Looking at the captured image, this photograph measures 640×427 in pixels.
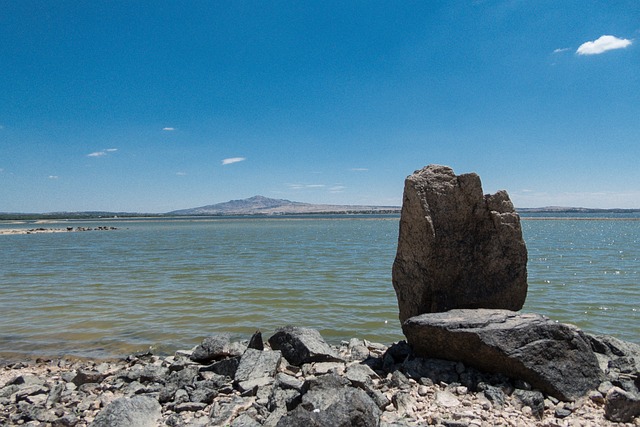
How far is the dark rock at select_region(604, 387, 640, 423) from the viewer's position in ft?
18.7

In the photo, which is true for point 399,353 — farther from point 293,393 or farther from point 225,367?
point 225,367

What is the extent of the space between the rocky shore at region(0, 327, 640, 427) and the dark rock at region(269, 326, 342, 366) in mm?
21

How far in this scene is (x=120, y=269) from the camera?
78.0 ft

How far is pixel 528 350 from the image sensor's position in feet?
21.8

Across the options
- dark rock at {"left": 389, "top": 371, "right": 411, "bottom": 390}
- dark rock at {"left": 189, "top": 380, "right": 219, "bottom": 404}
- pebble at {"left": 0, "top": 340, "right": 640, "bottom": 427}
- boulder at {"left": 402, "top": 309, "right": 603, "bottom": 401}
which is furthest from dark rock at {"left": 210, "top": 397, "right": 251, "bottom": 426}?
boulder at {"left": 402, "top": 309, "right": 603, "bottom": 401}

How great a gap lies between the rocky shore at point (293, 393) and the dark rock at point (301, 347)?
0.02 meters

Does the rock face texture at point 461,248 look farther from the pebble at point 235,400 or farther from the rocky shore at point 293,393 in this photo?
the pebble at point 235,400

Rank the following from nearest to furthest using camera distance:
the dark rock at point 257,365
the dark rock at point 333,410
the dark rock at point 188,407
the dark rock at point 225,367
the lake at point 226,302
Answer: the dark rock at point 333,410 → the dark rock at point 188,407 → the dark rock at point 257,365 → the dark rock at point 225,367 → the lake at point 226,302

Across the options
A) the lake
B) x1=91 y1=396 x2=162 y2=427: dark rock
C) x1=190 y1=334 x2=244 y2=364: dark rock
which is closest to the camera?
x1=91 y1=396 x2=162 y2=427: dark rock

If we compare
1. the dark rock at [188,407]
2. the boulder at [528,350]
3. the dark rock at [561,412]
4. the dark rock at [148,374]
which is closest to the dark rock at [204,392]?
the dark rock at [188,407]

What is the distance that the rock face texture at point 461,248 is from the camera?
855 centimetres

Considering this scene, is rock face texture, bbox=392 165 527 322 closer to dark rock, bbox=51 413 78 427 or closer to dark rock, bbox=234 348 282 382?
dark rock, bbox=234 348 282 382

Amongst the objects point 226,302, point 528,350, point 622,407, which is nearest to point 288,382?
point 528,350

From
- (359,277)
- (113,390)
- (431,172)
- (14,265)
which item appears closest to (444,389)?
(431,172)
